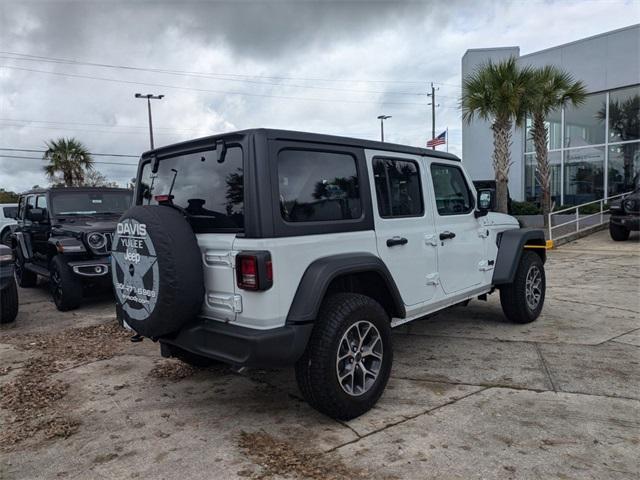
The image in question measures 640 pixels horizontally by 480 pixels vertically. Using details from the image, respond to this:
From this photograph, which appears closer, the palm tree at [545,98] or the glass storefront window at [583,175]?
the palm tree at [545,98]

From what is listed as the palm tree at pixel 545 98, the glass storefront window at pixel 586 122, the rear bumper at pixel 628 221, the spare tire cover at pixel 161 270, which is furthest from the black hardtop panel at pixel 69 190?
the glass storefront window at pixel 586 122

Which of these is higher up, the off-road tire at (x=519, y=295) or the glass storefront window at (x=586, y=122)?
the glass storefront window at (x=586, y=122)

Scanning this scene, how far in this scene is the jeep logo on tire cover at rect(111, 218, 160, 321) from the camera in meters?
3.10

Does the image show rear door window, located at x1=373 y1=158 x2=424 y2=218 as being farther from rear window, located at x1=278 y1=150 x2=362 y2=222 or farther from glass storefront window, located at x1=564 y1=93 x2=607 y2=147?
glass storefront window, located at x1=564 y1=93 x2=607 y2=147

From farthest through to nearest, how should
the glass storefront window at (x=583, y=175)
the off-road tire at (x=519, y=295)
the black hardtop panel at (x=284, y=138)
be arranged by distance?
the glass storefront window at (x=583, y=175)
the off-road tire at (x=519, y=295)
the black hardtop panel at (x=284, y=138)

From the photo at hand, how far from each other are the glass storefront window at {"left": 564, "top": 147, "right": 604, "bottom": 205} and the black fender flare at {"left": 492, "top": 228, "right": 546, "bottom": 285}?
15.0 metres

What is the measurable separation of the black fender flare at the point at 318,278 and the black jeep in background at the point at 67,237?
4930 millimetres

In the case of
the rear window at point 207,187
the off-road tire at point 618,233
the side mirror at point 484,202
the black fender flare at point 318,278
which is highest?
the rear window at point 207,187

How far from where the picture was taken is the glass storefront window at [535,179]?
63.9ft

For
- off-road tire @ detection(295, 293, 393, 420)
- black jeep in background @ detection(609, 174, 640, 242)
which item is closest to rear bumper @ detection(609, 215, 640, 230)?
black jeep in background @ detection(609, 174, 640, 242)

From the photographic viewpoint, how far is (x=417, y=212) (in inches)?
162

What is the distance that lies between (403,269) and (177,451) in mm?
2063

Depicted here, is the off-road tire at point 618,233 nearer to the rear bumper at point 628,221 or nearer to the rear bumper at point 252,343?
the rear bumper at point 628,221

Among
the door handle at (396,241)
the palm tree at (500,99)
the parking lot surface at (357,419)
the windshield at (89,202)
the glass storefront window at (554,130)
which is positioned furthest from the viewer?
the glass storefront window at (554,130)
